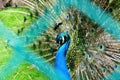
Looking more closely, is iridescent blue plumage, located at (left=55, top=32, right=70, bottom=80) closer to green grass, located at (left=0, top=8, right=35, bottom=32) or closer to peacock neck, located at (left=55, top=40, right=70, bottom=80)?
peacock neck, located at (left=55, top=40, right=70, bottom=80)

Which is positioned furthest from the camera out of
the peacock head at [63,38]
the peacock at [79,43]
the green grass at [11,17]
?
the green grass at [11,17]

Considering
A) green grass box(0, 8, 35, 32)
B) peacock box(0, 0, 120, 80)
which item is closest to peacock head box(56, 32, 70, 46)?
peacock box(0, 0, 120, 80)

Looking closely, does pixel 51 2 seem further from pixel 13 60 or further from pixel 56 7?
pixel 13 60

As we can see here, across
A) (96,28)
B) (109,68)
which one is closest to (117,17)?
(96,28)

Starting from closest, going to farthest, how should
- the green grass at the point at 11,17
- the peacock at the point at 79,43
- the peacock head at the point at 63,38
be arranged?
the peacock head at the point at 63,38 < the peacock at the point at 79,43 < the green grass at the point at 11,17

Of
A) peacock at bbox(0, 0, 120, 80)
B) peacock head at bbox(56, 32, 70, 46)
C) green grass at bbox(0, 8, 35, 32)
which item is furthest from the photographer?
green grass at bbox(0, 8, 35, 32)

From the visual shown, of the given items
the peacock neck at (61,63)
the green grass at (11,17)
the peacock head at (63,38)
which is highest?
the green grass at (11,17)

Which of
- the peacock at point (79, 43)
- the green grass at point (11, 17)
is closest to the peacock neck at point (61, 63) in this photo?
the peacock at point (79, 43)

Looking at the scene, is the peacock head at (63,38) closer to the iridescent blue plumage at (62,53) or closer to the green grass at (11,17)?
the iridescent blue plumage at (62,53)
